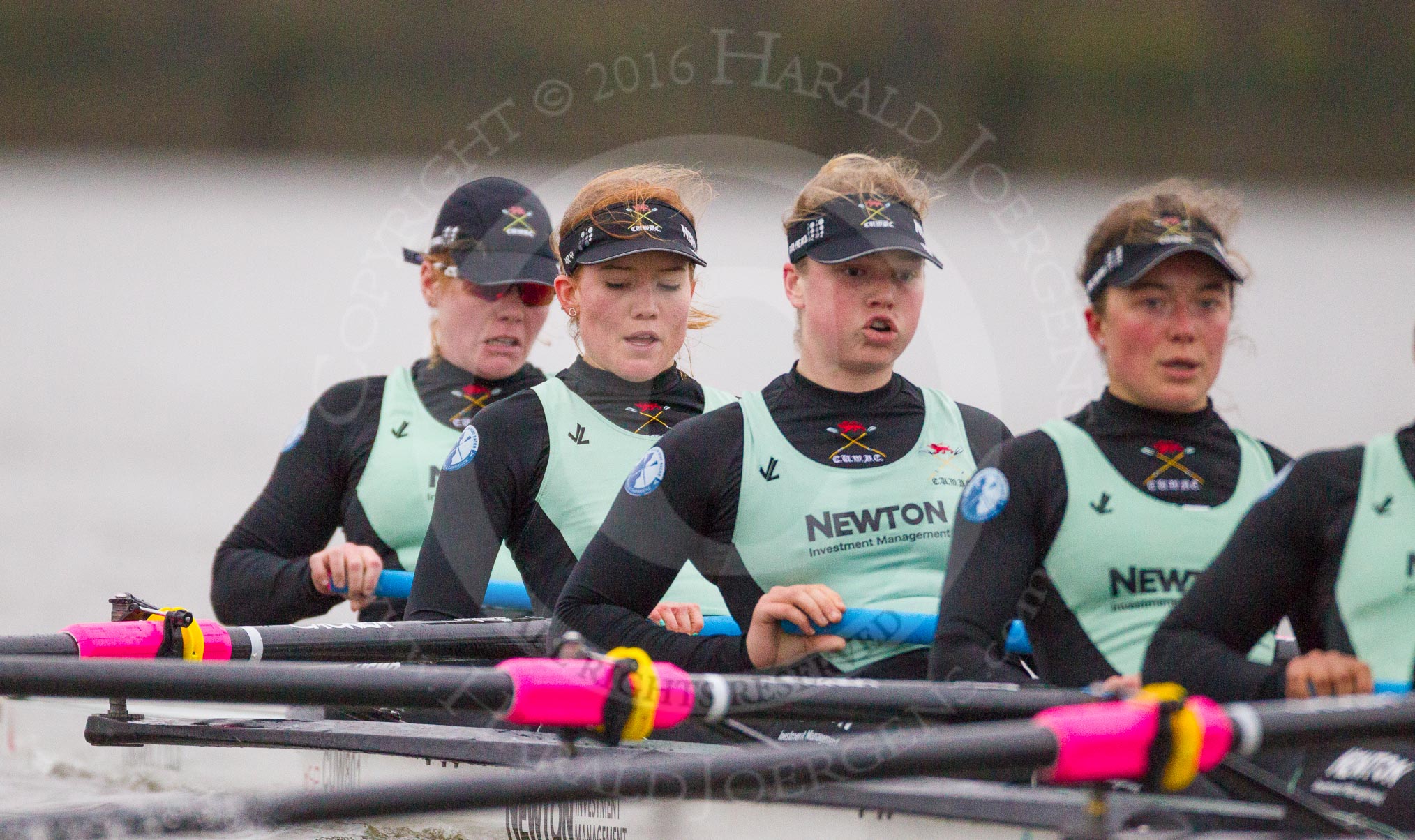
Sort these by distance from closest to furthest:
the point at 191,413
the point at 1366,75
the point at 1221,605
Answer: the point at 1221,605 → the point at 191,413 → the point at 1366,75

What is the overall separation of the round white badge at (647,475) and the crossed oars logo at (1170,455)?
3.36ft

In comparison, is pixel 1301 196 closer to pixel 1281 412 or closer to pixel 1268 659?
pixel 1281 412

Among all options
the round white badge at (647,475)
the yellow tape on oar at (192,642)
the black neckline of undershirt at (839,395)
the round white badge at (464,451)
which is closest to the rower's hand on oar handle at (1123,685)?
the black neckline of undershirt at (839,395)

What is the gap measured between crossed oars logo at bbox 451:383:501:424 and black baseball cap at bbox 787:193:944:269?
1.59 m

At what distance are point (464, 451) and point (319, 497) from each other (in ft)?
3.46

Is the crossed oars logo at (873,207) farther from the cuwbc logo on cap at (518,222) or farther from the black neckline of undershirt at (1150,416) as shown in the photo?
the cuwbc logo on cap at (518,222)

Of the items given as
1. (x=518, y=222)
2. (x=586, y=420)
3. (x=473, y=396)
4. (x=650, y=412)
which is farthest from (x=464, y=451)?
(x=518, y=222)

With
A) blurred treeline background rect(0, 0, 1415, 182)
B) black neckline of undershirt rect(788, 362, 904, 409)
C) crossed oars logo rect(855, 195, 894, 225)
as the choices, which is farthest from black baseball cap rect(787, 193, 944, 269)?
blurred treeline background rect(0, 0, 1415, 182)

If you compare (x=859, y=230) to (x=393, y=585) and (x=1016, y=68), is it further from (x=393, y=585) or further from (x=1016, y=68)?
(x=1016, y=68)

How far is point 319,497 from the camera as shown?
191 inches

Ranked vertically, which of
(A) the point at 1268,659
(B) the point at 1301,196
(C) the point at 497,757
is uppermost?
(B) the point at 1301,196

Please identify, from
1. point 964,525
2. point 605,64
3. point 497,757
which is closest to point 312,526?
point 497,757

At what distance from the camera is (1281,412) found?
1259cm

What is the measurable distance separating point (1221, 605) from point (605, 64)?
64.6 ft
